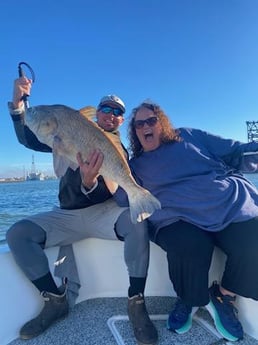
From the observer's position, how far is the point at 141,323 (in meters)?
2.35

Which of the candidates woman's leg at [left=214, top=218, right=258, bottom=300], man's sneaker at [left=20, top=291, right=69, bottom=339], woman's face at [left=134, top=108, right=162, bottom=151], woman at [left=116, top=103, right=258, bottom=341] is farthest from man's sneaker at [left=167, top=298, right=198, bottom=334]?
woman's face at [left=134, top=108, right=162, bottom=151]

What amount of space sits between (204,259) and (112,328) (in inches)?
35.5

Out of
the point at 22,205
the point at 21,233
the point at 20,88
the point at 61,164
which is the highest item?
the point at 20,88

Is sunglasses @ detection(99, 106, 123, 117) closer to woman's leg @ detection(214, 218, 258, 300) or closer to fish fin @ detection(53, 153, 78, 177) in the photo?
fish fin @ detection(53, 153, 78, 177)

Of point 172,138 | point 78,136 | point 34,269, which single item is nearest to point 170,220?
point 172,138

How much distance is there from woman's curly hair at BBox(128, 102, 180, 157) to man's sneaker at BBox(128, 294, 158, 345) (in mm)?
1254

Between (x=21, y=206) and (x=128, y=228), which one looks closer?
(x=128, y=228)

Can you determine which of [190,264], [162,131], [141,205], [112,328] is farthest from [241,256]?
[162,131]

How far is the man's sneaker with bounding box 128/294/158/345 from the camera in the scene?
2.27m

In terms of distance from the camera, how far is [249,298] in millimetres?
2350

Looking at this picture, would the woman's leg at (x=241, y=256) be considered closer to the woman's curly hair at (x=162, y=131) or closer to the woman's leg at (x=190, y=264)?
the woman's leg at (x=190, y=264)

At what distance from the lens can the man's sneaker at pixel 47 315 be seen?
7.88 ft

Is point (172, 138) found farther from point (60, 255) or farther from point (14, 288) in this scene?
point (14, 288)

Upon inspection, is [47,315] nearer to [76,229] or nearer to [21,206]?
[76,229]
